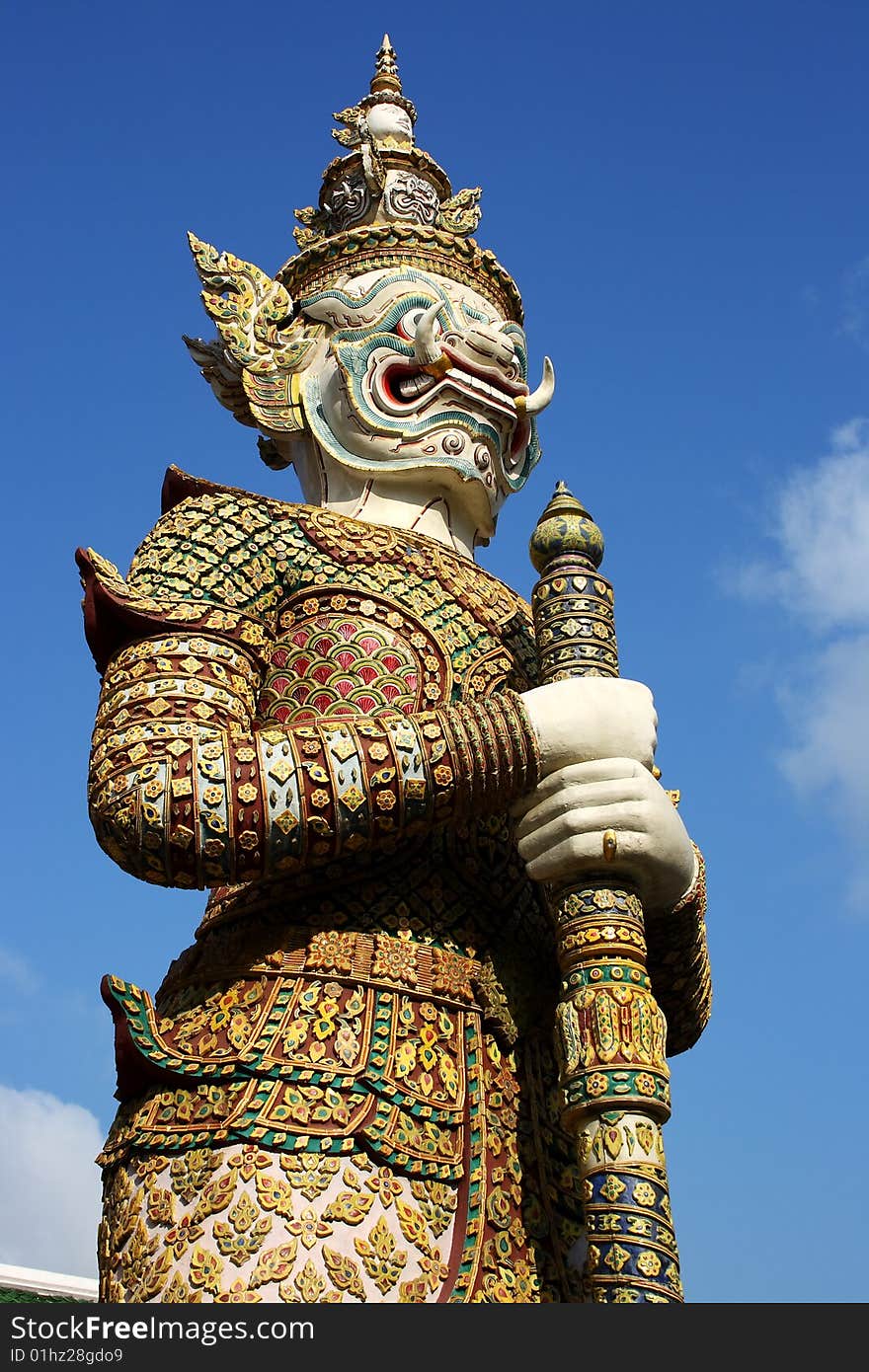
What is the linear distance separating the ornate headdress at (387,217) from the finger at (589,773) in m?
2.68

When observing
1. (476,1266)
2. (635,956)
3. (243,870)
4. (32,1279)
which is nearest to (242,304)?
(243,870)

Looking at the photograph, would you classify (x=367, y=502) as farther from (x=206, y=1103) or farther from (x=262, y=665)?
(x=206, y=1103)

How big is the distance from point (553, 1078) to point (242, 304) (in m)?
3.47

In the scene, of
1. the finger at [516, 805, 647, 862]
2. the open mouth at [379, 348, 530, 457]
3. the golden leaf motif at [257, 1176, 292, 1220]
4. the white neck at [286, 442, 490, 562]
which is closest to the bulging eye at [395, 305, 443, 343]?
the open mouth at [379, 348, 530, 457]

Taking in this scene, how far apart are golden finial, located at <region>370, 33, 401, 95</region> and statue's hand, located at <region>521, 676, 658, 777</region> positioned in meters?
4.05

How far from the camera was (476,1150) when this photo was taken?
4746mm

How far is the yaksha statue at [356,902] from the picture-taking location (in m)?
4.45

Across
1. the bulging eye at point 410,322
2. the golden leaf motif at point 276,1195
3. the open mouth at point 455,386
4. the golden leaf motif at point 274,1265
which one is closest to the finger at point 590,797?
the golden leaf motif at point 276,1195

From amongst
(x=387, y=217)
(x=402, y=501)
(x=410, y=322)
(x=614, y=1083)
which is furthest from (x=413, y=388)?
(x=614, y=1083)

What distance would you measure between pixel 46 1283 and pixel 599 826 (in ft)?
18.9

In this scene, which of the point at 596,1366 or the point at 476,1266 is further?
the point at 476,1266

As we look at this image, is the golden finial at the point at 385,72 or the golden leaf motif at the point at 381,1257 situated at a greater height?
the golden finial at the point at 385,72

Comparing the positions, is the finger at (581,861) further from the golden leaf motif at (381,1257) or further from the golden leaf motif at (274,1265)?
the golden leaf motif at (274,1265)

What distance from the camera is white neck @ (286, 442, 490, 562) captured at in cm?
626
